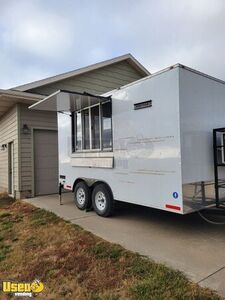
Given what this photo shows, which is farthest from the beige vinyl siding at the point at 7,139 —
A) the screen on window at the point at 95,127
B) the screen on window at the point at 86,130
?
the screen on window at the point at 95,127

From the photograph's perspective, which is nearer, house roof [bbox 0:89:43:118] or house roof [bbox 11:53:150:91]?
house roof [bbox 0:89:43:118]

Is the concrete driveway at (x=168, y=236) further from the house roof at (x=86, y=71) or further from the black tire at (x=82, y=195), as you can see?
the house roof at (x=86, y=71)

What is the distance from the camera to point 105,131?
582 cm

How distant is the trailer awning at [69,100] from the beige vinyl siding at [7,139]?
106 inches

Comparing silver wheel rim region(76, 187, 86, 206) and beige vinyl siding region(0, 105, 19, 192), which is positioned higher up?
beige vinyl siding region(0, 105, 19, 192)

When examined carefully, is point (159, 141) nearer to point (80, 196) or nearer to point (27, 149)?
point (80, 196)

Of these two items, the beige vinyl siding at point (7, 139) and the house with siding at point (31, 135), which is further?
the beige vinyl siding at point (7, 139)

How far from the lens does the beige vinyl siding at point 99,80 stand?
390 inches

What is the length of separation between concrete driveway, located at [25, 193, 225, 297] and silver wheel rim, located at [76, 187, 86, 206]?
247 mm

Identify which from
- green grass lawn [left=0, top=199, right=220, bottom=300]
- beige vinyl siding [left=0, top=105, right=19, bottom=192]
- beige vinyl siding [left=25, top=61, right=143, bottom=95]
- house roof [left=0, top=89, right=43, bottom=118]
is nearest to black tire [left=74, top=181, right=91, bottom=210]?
green grass lawn [left=0, top=199, right=220, bottom=300]

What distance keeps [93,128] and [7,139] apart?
214 inches

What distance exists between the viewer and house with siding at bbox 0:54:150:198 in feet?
28.8

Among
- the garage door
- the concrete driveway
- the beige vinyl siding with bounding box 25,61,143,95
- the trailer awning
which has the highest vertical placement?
the beige vinyl siding with bounding box 25,61,143,95
